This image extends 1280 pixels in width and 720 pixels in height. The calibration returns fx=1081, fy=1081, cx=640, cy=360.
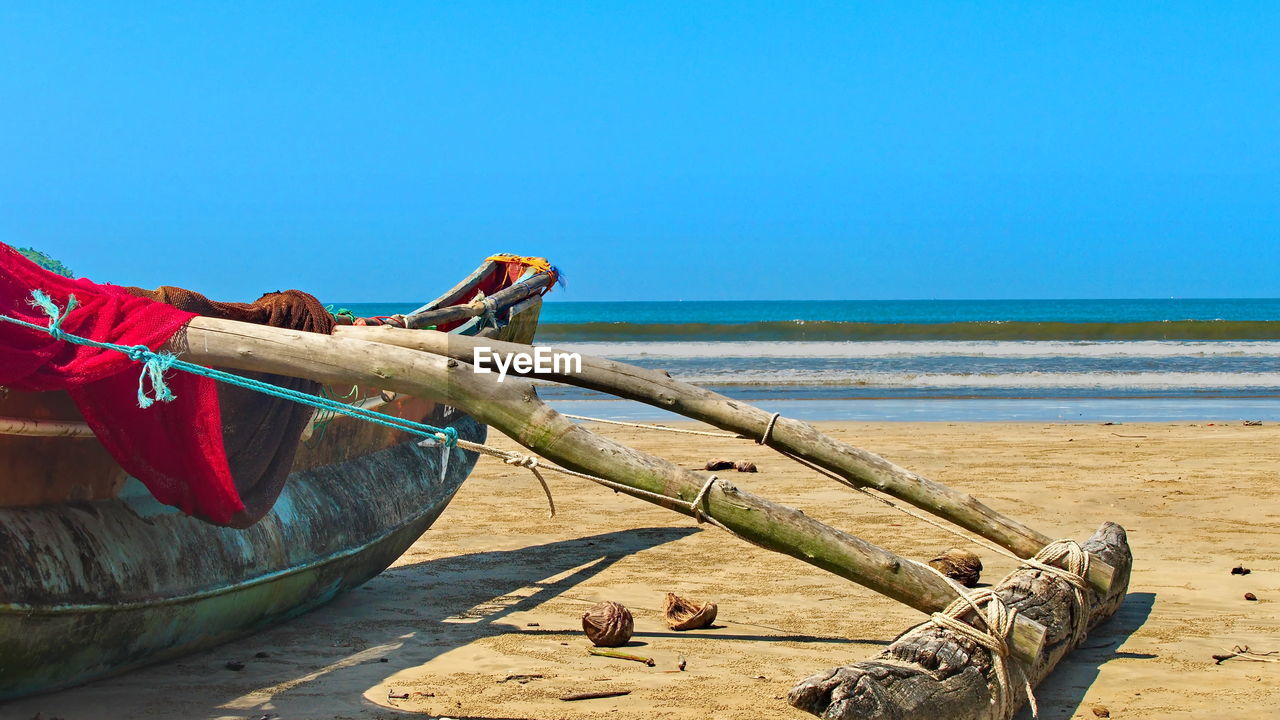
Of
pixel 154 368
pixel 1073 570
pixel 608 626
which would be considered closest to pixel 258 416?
pixel 154 368

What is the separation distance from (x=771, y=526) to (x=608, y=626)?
1.23 metres

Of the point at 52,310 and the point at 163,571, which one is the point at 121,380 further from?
the point at 163,571

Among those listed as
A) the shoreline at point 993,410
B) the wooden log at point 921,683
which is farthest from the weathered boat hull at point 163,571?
the shoreline at point 993,410

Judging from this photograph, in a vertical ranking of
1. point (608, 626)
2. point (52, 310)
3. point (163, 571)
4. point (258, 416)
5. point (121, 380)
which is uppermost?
point (52, 310)

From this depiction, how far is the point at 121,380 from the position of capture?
3518 millimetres

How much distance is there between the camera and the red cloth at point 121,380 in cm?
331

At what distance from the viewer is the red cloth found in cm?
331

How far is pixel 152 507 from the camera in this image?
4172 millimetres

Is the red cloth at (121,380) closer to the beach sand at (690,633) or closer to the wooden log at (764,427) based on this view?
the wooden log at (764,427)

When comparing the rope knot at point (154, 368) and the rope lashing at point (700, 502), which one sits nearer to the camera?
the rope knot at point (154, 368)

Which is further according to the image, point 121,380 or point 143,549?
point 143,549

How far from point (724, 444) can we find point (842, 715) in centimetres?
900

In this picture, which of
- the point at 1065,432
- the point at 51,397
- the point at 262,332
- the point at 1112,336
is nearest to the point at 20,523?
the point at 51,397

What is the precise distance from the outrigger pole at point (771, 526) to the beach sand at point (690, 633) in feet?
1.46
